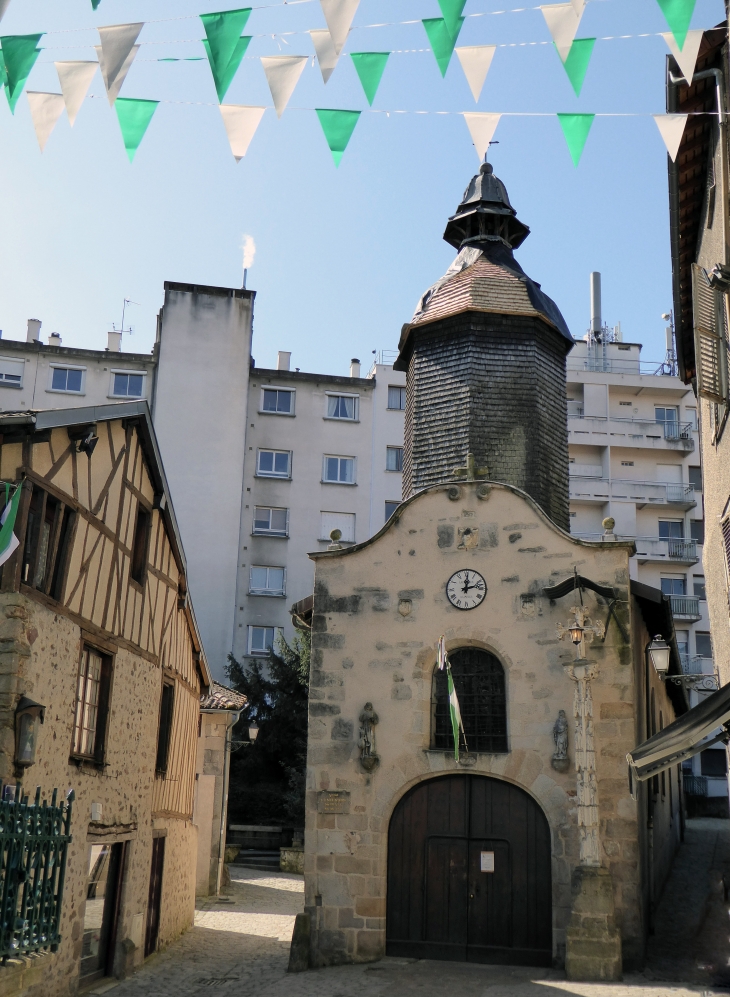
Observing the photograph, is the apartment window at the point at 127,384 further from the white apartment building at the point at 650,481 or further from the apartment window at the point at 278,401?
the white apartment building at the point at 650,481

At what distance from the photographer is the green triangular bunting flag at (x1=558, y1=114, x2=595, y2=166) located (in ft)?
21.5

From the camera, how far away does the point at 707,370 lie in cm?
1149

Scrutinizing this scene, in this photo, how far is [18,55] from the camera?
6246 millimetres

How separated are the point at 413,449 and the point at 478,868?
6.18 metres

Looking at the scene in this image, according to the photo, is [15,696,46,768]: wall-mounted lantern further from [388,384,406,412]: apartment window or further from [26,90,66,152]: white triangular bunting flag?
[388,384,406,412]: apartment window

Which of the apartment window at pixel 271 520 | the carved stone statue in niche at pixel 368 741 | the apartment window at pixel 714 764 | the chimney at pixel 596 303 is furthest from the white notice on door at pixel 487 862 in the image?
the chimney at pixel 596 303

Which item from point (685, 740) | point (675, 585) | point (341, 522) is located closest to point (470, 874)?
point (685, 740)

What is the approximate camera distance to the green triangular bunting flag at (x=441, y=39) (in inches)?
239

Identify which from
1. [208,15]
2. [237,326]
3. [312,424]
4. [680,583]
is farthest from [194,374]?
[208,15]

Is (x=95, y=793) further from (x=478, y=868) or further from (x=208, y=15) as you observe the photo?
(x=208, y=15)

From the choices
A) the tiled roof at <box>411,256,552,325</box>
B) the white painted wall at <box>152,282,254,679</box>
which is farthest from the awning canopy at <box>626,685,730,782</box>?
the white painted wall at <box>152,282,254,679</box>

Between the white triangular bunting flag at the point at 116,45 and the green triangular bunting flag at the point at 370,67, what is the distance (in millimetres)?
1312

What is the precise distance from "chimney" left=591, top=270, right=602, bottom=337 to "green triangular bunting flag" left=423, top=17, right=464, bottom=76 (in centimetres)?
3624

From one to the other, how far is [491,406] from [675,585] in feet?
76.5
